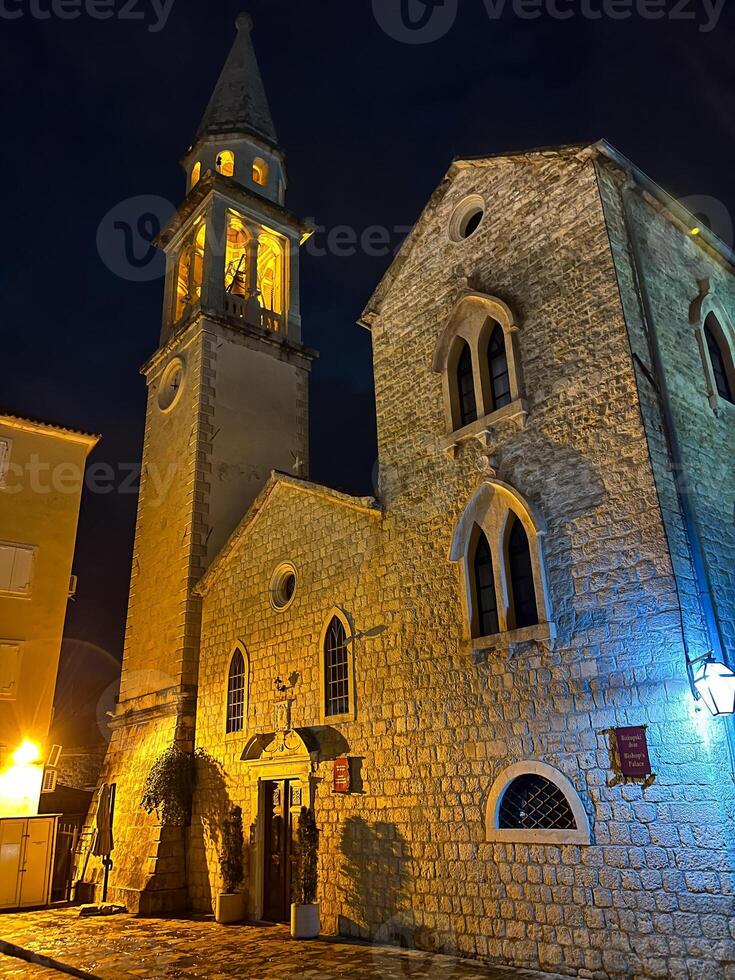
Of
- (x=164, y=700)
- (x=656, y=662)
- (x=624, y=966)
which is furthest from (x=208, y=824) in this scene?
(x=656, y=662)

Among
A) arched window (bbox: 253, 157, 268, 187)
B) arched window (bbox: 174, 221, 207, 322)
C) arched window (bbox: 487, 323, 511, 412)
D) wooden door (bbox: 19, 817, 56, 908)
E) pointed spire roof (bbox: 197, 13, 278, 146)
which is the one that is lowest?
wooden door (bbox: 19, 817, 56, 908)

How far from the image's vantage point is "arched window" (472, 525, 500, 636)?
9961 millimetres

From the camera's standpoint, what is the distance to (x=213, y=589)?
645 inches

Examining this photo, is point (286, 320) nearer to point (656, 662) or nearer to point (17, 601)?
point (17, 601)

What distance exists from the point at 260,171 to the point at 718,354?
58.3 ft

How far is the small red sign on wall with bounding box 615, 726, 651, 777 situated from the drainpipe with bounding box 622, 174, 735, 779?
82 cm

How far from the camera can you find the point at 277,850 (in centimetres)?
1281

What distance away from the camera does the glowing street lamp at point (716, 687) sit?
7.34 metres

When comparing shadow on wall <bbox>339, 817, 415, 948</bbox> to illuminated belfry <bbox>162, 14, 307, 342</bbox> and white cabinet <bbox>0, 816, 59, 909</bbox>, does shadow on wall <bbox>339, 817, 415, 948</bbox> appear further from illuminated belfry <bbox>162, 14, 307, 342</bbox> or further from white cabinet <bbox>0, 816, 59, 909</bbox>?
illuminated belfry <bbox>162, 14, 307, 342</bbox>

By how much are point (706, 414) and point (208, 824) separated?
1179 centimetres

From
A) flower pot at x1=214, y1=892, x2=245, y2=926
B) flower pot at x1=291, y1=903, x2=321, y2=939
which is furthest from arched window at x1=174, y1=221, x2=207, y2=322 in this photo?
flower pot at x1=291, y1=903, x2=321, y2=939

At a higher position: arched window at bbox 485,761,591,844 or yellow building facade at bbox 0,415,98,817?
yellow building facade at bbox 0,415,98,817

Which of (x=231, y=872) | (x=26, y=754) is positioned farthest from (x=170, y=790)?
(x=26, y=754)

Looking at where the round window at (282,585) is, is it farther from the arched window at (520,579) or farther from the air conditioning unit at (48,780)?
the air conditioning unit at (48,780)
